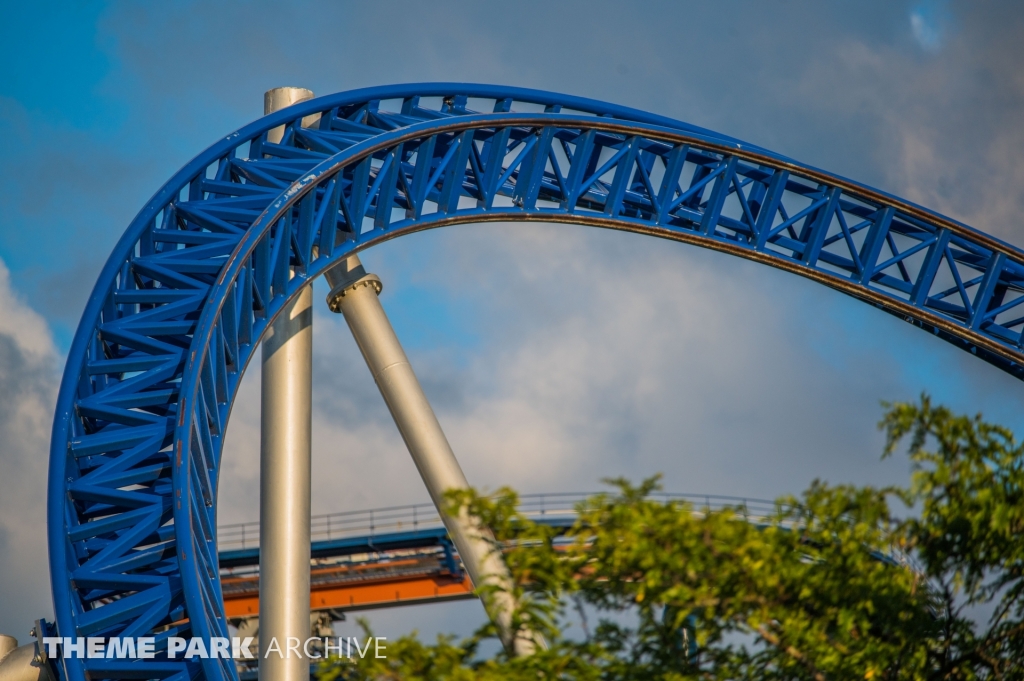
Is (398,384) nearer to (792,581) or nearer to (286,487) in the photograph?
(286,487)

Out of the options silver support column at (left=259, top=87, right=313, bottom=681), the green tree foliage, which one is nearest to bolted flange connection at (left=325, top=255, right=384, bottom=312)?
silver support column at (left=259, top=87, right=313, bottom=681)

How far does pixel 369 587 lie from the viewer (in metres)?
33.5

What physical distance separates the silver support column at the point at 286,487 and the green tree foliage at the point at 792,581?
8138 millimetres

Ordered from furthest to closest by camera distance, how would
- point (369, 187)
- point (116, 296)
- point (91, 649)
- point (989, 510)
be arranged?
point (369, 187), point (116, 296), point (91, 649), point (989, 510)

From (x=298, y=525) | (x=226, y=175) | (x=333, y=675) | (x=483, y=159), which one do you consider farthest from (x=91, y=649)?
(x=483, y=159)

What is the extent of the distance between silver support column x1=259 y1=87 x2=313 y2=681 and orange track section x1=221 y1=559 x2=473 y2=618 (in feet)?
51.9

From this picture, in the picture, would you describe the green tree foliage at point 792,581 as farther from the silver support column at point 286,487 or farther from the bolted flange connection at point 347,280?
the bolted flange connection at point 347,280

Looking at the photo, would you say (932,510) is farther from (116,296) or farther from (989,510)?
(116,296)

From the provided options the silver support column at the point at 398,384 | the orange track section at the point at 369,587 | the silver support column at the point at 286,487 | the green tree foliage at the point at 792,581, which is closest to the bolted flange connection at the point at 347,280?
the silver support column at the point at 398,384

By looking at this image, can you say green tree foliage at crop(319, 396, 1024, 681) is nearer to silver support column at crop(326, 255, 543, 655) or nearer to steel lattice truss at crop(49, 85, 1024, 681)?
steel lattice truss at crop(49, 85, 1024, 681)

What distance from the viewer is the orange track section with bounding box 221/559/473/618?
1303 inches

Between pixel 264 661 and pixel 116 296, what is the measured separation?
466 cm

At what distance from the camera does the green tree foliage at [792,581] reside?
8.15 m

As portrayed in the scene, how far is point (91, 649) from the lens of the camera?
505 inches
